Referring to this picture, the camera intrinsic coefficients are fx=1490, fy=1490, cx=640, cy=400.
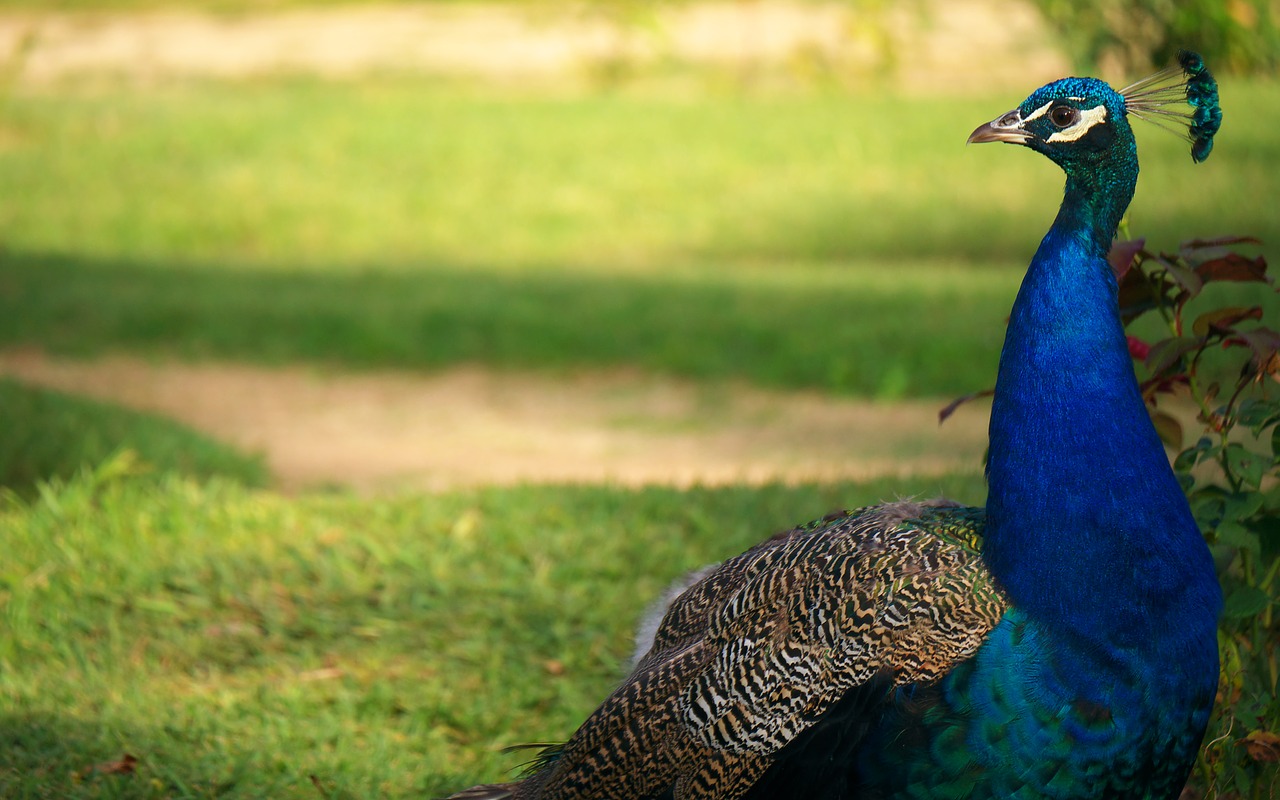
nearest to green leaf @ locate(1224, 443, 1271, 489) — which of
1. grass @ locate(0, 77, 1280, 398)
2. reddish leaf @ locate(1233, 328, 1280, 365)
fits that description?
reddish leaf @ locate(1233, 328, 1280, 365)

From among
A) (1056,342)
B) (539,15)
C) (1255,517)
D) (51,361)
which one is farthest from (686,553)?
(539,15)

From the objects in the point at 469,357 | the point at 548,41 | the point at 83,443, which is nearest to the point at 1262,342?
the point at 83,443

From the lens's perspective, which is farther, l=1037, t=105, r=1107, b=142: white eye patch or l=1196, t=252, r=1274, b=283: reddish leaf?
l=1196, t=252, r=1274, b=283: reddish leaf

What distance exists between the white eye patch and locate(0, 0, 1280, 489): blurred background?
11.1 ft

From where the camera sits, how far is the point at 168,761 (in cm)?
333

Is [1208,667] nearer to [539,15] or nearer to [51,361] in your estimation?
[51,361]

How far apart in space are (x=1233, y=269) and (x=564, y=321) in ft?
17.4

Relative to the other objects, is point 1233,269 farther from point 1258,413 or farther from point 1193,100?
point 1193,100

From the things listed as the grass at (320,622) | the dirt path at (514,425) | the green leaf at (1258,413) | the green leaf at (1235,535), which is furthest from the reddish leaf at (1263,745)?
the dirt path at (514,425)

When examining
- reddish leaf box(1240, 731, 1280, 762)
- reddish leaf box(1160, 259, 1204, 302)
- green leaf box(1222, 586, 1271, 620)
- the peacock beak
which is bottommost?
reddish leaf box(1240, 731, 1280, 762)

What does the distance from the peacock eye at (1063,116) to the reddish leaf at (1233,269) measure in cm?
71

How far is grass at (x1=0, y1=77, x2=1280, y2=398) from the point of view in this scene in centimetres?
780

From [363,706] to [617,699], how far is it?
4.47 ft

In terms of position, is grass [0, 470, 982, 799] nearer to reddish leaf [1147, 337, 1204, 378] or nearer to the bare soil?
reddish leaf [1147, 337, 1204, 378]
